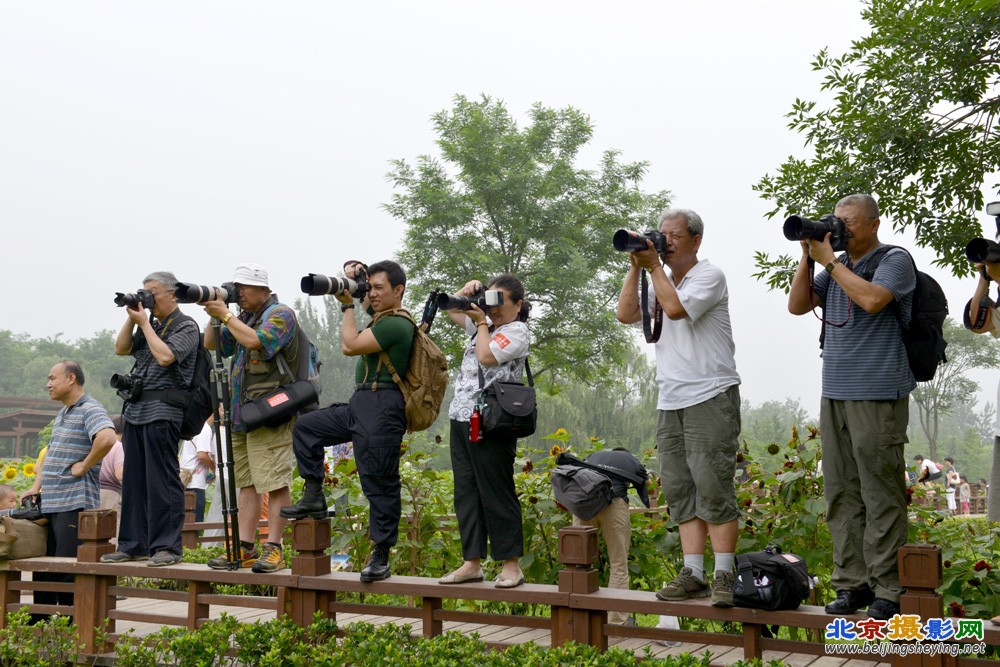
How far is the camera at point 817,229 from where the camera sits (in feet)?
12.3

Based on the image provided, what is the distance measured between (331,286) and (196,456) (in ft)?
20.8

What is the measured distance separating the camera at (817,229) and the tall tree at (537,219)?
69.1 feet

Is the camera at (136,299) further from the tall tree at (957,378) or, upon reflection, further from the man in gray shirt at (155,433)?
the tall tree at (957,378)

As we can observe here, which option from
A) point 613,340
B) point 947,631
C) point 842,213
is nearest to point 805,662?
point 947,631

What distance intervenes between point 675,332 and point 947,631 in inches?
64.7

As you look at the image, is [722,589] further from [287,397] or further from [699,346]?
[287,397]

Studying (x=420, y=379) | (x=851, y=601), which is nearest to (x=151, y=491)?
(x=420, y=379)

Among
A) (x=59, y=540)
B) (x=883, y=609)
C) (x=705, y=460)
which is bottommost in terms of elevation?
(x=883, y=609)

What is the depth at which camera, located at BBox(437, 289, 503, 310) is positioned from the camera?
4.64 m

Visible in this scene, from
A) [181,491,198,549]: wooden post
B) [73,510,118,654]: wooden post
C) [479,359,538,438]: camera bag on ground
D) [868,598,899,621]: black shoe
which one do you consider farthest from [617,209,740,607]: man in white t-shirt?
[181,491,198,549]: wooden post

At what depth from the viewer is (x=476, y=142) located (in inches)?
1044

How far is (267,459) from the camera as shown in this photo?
5418mm

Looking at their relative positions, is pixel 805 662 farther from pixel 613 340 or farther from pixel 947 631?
pixel 613 340

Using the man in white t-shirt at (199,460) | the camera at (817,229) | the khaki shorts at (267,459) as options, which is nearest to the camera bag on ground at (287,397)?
the khaki shorts at (267,459)
